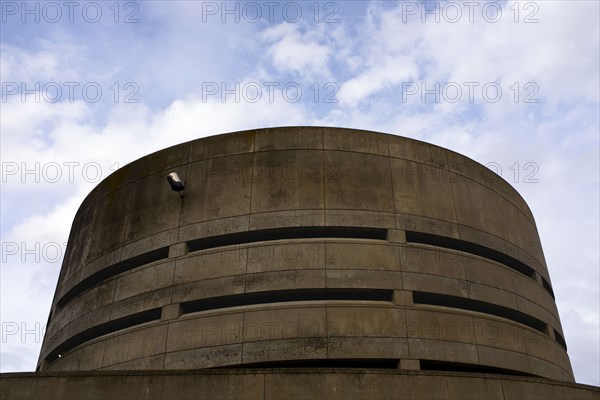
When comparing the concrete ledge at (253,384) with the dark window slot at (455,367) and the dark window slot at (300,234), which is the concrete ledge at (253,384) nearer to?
the dark window slot at (455,367)

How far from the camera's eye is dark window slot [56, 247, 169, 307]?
74.6 feet

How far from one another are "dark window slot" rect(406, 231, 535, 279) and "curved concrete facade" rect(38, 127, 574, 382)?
60mm

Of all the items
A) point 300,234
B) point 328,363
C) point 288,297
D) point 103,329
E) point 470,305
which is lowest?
point 328,363

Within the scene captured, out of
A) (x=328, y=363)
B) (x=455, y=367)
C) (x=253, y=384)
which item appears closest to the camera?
(x=253, y=384)

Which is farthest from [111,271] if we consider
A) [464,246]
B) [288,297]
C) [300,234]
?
[464,246]

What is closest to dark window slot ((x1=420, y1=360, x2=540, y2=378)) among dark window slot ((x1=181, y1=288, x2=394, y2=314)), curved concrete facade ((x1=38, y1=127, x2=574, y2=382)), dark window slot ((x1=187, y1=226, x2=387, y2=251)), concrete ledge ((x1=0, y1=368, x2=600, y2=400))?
curved concrete facade ((x1=38, y1=127, x2=574, y2=382))

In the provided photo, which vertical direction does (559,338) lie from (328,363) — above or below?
above

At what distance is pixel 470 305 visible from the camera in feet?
71.2

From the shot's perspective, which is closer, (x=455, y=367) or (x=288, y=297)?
(x=455, y=367)

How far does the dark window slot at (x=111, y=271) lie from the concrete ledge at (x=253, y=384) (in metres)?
8.55

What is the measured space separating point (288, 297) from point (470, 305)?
6.82 meters

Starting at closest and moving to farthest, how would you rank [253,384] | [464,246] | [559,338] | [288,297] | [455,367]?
[253,384] → [455,367] → [288,297] → [464,246] → [559,338]

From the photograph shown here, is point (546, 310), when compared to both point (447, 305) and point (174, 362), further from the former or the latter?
point (174, 362)

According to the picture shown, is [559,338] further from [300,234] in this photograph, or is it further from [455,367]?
[300,234]
